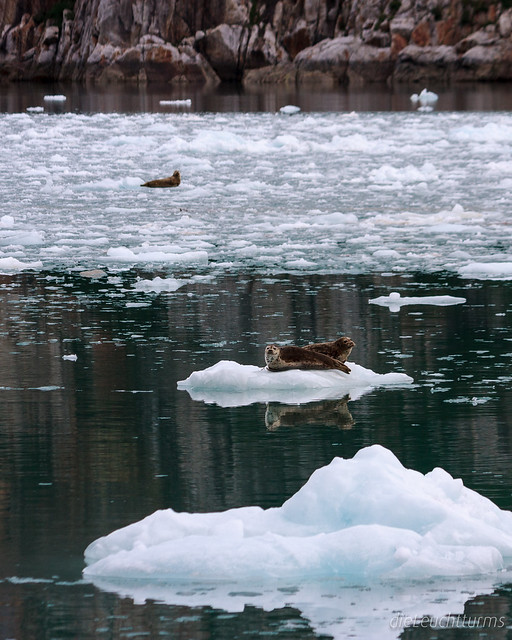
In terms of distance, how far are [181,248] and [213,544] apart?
8227 millimetres

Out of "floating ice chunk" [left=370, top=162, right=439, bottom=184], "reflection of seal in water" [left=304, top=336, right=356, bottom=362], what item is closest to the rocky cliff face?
"floating ice chunk" [left=370, top=162, right=439, bottom=184]

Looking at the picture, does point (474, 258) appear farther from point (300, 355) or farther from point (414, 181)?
point (414, 181)

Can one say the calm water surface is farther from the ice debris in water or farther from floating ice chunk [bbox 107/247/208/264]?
floating ice chunk [bbox 107/247/208/264]

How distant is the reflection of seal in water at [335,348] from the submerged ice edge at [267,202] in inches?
150

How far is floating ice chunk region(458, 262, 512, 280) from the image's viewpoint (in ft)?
37.2

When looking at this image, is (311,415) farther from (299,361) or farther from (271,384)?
(299,361)

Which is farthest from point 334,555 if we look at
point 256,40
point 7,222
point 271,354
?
point 256,40

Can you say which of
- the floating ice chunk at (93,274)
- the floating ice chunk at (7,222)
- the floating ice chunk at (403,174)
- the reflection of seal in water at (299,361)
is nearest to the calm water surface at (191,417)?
the floating ice chunk at (93,274)

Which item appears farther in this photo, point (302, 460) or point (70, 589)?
point (302, 460)

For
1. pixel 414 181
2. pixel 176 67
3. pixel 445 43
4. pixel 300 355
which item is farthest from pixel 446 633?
pixel 176 67

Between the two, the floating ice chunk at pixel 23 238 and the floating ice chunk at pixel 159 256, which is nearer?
the floating ice chunk at pixel 159 256

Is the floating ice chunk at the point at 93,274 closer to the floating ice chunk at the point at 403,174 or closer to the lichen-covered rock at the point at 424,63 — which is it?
the floating ice chunk at the point at 403,174

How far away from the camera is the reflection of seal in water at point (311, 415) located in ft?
22.5

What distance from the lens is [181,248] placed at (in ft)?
42.2
